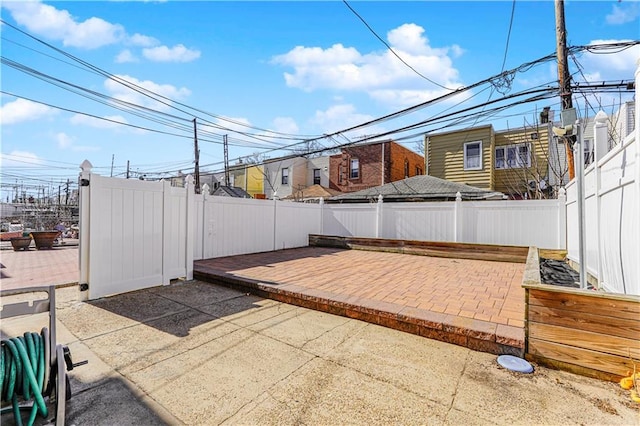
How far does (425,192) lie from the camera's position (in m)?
12.0

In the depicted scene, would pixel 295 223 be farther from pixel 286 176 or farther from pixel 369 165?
pixel 286 176

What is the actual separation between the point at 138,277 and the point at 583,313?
5730 millimetres

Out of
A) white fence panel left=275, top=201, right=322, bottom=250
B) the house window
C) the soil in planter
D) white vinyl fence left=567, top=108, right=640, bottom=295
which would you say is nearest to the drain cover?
white vinyl fence left=567, top=108, right=640, bottom=295

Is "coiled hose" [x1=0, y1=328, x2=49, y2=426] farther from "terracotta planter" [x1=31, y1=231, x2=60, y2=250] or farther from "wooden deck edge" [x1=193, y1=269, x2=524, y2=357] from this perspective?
"terracotta planter" [x1=31, y1=231, x2=60, y2=250]

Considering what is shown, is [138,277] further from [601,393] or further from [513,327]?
[601,393]

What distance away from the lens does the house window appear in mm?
14047

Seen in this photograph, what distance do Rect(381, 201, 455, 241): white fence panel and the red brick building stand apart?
756 centimetres

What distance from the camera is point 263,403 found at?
2.06m

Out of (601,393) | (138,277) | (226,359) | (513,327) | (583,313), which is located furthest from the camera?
(138,277)

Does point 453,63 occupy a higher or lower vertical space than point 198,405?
higher

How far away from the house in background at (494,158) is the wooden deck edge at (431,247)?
5.93 metres

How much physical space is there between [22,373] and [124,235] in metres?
3.36

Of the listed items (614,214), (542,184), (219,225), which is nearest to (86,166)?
(219,225)

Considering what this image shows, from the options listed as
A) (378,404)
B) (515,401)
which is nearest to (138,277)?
(378,404)
